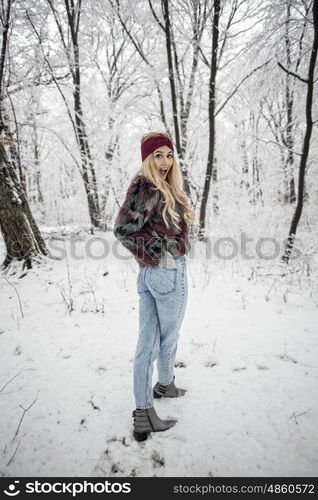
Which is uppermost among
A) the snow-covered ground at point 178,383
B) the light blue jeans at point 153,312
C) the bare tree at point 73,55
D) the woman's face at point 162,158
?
the bare tree at point 73,55

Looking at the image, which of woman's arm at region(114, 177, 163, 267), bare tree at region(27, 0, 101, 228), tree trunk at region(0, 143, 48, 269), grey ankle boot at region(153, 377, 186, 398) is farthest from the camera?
bare tree at region(27, 0, 101, 228)

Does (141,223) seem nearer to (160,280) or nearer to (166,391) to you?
(160,280)

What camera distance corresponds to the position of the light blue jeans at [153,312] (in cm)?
164

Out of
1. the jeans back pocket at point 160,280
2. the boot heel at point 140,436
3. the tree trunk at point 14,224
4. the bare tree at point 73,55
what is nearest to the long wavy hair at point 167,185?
the jeans back pocket at point 160,280

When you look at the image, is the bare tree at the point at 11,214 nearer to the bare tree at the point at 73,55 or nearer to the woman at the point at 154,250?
the bare tree at the point at 73,55

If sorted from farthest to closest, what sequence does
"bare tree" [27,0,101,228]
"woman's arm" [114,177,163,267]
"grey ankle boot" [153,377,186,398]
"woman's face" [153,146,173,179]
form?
"bare tree" [27,0,101,228]
"grey ankle boot" [153,377,186,398]
"woman's face" [153,146,173,179]
"woman's arm" [114,177,163,267]

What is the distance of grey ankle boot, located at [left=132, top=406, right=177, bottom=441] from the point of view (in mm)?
1729

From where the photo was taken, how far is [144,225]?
1617 mm

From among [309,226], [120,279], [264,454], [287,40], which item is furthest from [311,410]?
[309,226]

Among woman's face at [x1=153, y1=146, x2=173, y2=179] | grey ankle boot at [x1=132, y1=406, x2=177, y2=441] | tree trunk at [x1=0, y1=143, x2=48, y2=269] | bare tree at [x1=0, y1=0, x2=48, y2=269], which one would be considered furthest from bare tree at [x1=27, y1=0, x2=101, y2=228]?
grey ankle boot at [x1=132, y1=406, x2=177, y2=441]

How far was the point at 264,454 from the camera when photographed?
1630mm

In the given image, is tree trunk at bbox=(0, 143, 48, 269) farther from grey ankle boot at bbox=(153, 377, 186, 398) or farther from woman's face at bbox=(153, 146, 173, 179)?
woman's face at bbox=(153, 146, 173, 179)

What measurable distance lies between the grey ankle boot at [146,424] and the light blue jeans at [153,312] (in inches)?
2.2

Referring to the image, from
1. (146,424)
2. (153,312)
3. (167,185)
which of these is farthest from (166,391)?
(167,185)
